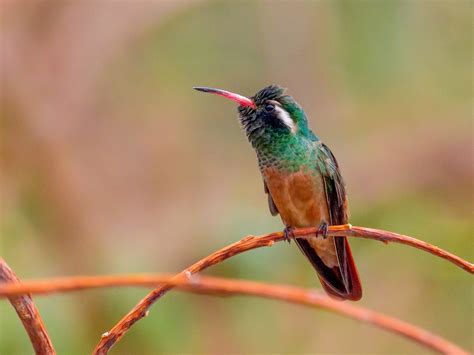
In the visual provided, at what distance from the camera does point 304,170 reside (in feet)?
8.07

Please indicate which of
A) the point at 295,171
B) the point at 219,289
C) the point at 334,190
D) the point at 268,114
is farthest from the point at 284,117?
the point at 219,289

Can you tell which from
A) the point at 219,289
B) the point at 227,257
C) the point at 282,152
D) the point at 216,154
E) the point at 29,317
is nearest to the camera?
→ the point at 219,289

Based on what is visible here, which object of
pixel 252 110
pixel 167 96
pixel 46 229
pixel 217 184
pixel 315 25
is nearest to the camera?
pixel 252 110

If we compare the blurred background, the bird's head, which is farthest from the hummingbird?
the blurred background

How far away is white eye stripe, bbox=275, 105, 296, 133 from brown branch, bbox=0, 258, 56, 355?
5.06 ft

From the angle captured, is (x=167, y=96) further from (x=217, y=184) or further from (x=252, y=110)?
(x=252, y=110)

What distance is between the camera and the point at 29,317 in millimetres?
1012

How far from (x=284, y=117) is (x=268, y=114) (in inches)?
2.4

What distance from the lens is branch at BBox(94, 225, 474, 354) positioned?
1.07 metres

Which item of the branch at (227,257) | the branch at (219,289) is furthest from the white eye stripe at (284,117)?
the branch at (219,289)

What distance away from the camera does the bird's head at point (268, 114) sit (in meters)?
2.45

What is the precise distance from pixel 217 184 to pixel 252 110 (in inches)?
124

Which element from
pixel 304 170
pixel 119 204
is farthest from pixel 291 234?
pixel 119 204

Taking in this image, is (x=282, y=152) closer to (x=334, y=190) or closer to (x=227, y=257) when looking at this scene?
(x=334, y=190)
